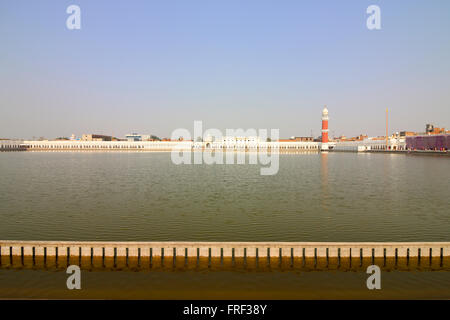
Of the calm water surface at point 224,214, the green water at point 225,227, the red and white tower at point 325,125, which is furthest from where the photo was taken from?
the red and white tower at point 325,125

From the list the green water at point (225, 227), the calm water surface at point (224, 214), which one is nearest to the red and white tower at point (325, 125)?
the green water at point (225, 227)

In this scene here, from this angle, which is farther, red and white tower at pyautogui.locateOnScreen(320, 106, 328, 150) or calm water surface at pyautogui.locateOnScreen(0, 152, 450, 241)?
red and white tower at pyautogui.locateOnScreen(320, 106, 328, 150)

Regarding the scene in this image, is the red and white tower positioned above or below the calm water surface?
above

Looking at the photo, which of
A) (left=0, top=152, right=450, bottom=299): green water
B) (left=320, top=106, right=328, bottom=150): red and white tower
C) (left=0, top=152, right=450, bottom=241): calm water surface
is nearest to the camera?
→ (left=0, top=152, right=450, bottom=299): green water

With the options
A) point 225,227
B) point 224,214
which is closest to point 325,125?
point 224,214

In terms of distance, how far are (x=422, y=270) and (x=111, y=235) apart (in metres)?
14.8

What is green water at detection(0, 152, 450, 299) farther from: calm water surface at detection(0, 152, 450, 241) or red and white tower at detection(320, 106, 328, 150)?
red and white tower at detection(320, 106, 328, 150)

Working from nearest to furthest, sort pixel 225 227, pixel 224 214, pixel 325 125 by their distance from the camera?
pixel 225 227, pixel 224 214, pixel 325 125

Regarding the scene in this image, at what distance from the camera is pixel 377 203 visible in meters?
28.2

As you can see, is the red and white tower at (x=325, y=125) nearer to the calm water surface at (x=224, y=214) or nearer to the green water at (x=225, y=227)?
the green water at (x=225, y=227)

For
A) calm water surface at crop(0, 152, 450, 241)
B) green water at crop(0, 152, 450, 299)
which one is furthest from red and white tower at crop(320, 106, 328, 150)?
calm water surface at crop(0, 152, 450, 241)

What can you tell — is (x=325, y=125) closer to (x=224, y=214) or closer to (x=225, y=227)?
(x=224, y=214)

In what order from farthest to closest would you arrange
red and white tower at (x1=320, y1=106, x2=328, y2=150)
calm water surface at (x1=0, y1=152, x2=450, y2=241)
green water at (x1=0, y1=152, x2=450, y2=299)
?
red and white tower at (x1=320, y1=106, x2=328, y2=150), calm water surface at (x1=0, y1=152, x2=450, y2=241), green water at (x1=0, y1=152, x2=450, y2=299)
